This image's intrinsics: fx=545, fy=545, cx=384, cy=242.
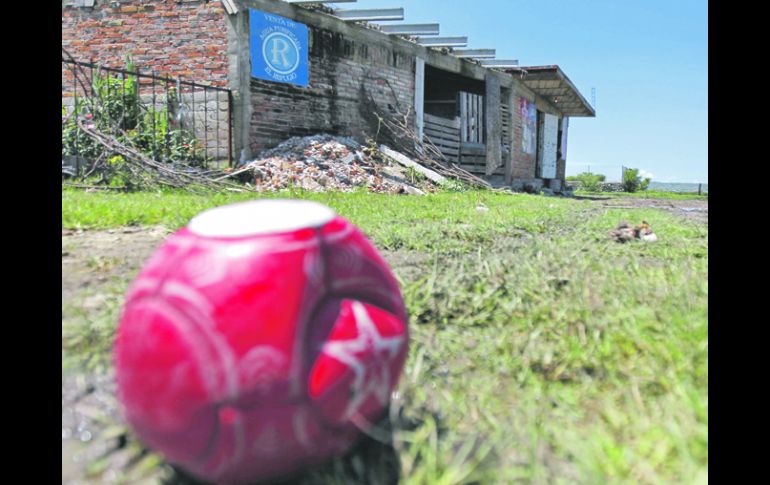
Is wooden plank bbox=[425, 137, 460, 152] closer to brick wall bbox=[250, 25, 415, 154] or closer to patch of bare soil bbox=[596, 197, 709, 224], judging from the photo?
brick wall bbox=[250, 25, 415, 154]

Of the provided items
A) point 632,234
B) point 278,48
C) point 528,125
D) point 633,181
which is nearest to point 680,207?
point 632,234

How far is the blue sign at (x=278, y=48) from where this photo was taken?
9.88 m

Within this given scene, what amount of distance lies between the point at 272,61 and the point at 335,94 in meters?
1.70

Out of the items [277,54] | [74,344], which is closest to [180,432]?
[74,344]

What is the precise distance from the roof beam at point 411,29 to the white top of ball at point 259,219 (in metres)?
11.3

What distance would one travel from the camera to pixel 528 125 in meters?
19.3

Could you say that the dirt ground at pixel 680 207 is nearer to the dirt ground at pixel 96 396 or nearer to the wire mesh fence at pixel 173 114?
the dirt ground at pixel 96 396

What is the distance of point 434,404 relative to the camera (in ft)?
5.86

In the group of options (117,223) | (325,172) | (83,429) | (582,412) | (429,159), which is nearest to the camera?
(83,429)

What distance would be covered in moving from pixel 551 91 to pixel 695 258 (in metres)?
17.5

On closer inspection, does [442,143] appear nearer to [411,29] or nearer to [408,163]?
[408,163]

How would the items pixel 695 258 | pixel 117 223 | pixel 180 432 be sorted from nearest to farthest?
pixel 180 432 < pixel 695 258 < pixel 117 223

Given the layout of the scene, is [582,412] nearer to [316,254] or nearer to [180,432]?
[316,254]

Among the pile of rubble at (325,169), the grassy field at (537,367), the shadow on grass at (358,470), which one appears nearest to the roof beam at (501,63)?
the pile of rubble at (325,169)
